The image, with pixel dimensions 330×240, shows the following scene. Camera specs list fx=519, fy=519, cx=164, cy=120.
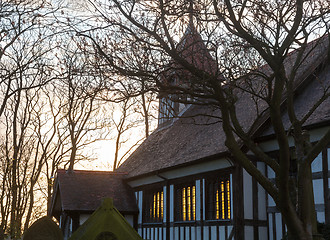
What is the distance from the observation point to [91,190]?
2106cm

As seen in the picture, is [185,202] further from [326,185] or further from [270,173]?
[326,185]

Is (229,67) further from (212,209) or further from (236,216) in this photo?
(212,209)

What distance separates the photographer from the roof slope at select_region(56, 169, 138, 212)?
19.9 meters

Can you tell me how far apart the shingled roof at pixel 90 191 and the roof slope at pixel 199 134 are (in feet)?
2.44

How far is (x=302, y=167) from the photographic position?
8422mm

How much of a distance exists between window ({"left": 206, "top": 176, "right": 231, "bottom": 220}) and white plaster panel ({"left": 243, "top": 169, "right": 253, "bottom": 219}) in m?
0.83

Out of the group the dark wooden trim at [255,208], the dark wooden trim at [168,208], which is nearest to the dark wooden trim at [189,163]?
the dark wooden trim at [168,208]

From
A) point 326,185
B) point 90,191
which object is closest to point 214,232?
point 326,185

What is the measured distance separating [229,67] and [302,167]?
8.39 ft

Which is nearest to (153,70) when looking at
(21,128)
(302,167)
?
(302,167)

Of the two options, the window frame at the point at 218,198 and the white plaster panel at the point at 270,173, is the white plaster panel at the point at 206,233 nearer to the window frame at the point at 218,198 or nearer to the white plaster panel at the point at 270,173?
the window frame at the point at 218,198

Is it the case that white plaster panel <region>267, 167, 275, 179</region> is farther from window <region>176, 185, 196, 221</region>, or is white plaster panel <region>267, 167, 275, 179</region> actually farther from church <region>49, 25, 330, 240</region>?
window <region>176, 185, 196, 221</region>

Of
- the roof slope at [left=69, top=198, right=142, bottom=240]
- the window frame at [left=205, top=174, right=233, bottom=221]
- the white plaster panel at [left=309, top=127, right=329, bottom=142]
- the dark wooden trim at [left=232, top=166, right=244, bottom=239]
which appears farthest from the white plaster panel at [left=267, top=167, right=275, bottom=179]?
the roof slope at [left=69, top=198, right=142, bottom=240]

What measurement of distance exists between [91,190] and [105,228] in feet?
40.1
